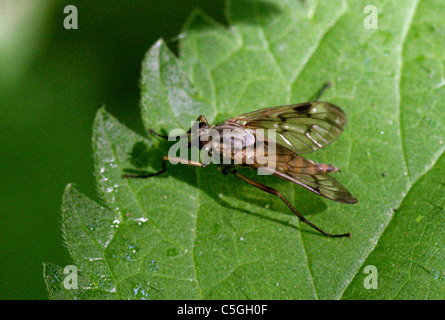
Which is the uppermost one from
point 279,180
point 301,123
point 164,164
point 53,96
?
point 53,96

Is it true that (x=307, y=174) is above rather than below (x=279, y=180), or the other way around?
above

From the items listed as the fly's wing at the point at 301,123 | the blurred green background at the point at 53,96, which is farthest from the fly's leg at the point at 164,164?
the blurred green background at the point at 53,96

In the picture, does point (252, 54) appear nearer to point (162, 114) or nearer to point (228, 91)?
point (228, 91)

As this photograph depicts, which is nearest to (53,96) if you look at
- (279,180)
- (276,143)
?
(276,143)

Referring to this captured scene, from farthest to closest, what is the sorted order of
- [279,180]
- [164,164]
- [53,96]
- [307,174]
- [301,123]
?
[53,96] < [301,123] < [279,180] < [164,164] < [307,174]

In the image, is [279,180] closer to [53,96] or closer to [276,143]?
[276,143]

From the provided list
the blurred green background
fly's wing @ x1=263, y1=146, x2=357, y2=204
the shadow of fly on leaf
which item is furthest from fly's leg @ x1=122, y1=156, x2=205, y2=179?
the blurred green background

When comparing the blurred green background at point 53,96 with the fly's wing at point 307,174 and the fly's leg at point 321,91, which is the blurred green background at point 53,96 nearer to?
the fly's leg at point 321,91
